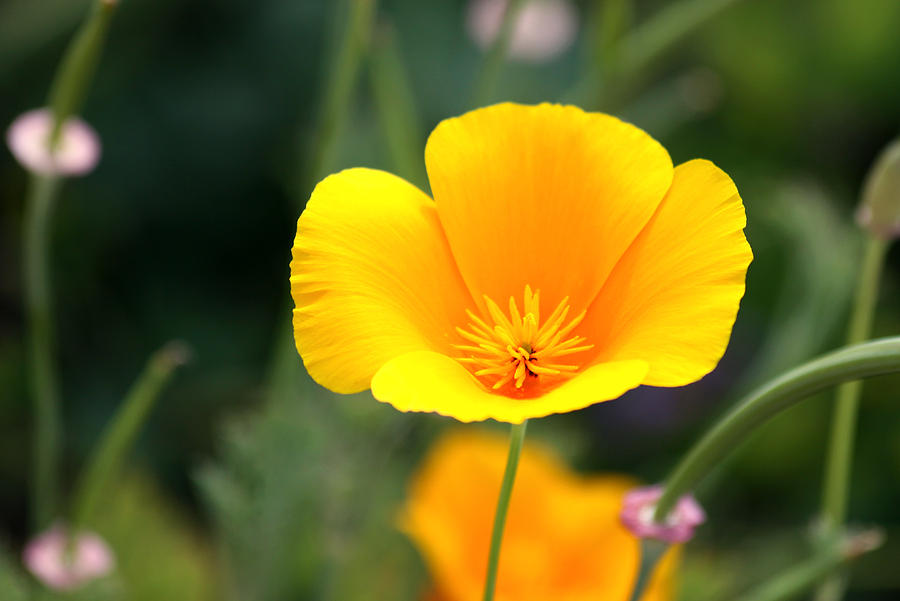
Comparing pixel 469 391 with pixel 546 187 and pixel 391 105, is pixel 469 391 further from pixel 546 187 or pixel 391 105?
pixel 391 105

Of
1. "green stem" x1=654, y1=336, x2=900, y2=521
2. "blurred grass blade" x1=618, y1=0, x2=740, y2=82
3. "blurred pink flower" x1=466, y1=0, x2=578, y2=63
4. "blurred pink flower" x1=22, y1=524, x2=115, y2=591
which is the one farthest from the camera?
"blurred pink flower" x1=466, y1=0, x2=578, y2=63

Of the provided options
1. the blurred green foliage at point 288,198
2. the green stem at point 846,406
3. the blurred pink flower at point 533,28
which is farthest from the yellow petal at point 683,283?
the blurred pink flower at point 533,28

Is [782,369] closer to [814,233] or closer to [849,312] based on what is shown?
[814,233]

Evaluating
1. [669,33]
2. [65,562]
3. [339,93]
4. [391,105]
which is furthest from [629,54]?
[65,562]

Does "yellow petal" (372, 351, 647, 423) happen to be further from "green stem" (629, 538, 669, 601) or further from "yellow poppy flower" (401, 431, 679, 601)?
"yellow poppy flower" (401, 431, 679, 601)

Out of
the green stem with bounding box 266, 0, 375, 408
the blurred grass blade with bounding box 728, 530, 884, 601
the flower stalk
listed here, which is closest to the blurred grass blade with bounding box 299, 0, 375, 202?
the green stem with bounding box 266, 0, 375, 408
